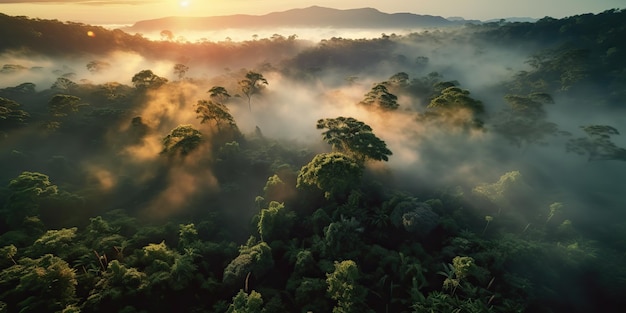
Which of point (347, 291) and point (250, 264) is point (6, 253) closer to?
point (250, 264)

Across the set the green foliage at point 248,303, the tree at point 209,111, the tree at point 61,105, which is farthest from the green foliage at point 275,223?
the tree at point 61,105

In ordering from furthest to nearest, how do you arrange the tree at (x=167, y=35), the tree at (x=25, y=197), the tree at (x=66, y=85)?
the tree at (x=167, y=35) < the tree at (x=66, y=85) < the tree at (x=25, y=197)

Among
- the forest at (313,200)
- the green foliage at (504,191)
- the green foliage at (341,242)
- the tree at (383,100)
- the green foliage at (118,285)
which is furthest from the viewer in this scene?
the tree at (383,100)

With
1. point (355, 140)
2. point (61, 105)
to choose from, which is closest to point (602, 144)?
point (355, 140)

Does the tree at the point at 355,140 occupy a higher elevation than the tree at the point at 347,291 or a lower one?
higher

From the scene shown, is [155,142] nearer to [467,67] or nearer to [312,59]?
[312,59]

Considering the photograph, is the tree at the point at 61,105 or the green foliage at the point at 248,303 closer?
the green foliage at the point at 248,303

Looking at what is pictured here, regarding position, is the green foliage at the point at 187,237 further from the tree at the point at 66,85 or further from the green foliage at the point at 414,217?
the tree at the point at 66,85
